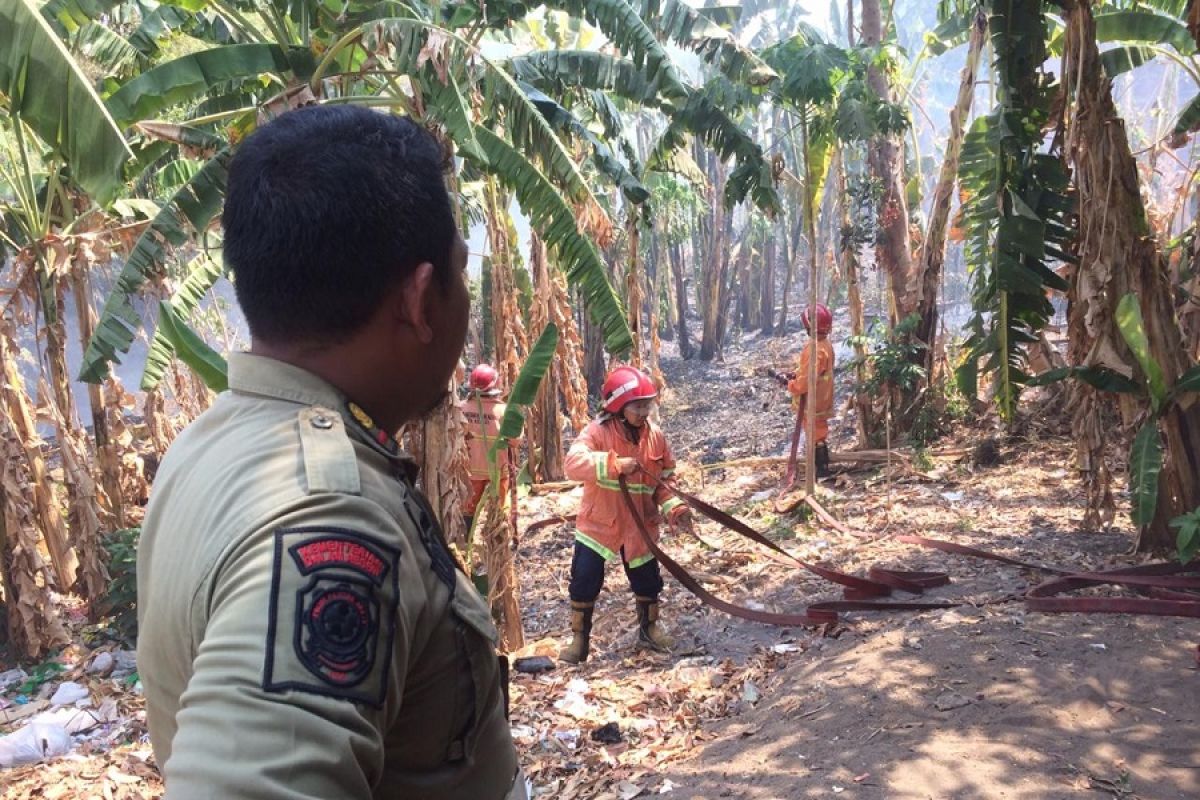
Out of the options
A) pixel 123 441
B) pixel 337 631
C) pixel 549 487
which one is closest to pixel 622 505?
pixel 337 631

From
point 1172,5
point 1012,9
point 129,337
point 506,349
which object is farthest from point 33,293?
point 1172,5

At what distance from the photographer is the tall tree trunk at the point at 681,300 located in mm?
27656

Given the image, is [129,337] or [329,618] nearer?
[329,618]

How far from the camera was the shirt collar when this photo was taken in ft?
3.50

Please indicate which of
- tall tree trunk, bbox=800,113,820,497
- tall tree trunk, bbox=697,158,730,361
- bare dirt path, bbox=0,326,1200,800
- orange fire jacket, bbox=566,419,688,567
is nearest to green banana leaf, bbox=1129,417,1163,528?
bare dirt path, bbox=0,326,1200,800

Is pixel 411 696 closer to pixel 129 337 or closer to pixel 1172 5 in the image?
pixel 129 337

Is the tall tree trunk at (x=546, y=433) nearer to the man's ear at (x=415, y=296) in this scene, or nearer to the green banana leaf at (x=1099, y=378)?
the green banana leaf at (x=1099, y=378)

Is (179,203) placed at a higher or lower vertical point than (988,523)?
higher

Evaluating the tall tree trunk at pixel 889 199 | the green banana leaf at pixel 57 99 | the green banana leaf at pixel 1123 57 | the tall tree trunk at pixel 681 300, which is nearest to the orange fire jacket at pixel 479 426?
the green banana leaf at pixel 57 99

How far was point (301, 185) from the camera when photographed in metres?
1.01

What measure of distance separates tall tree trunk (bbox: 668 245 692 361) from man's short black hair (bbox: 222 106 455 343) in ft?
87.0

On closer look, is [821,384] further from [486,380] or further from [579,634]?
[579,634]

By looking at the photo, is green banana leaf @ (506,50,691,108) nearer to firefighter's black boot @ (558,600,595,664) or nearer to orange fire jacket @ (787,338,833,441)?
orange fire jacket @ (787,338,833,441)

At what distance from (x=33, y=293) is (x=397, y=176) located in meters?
7.31
